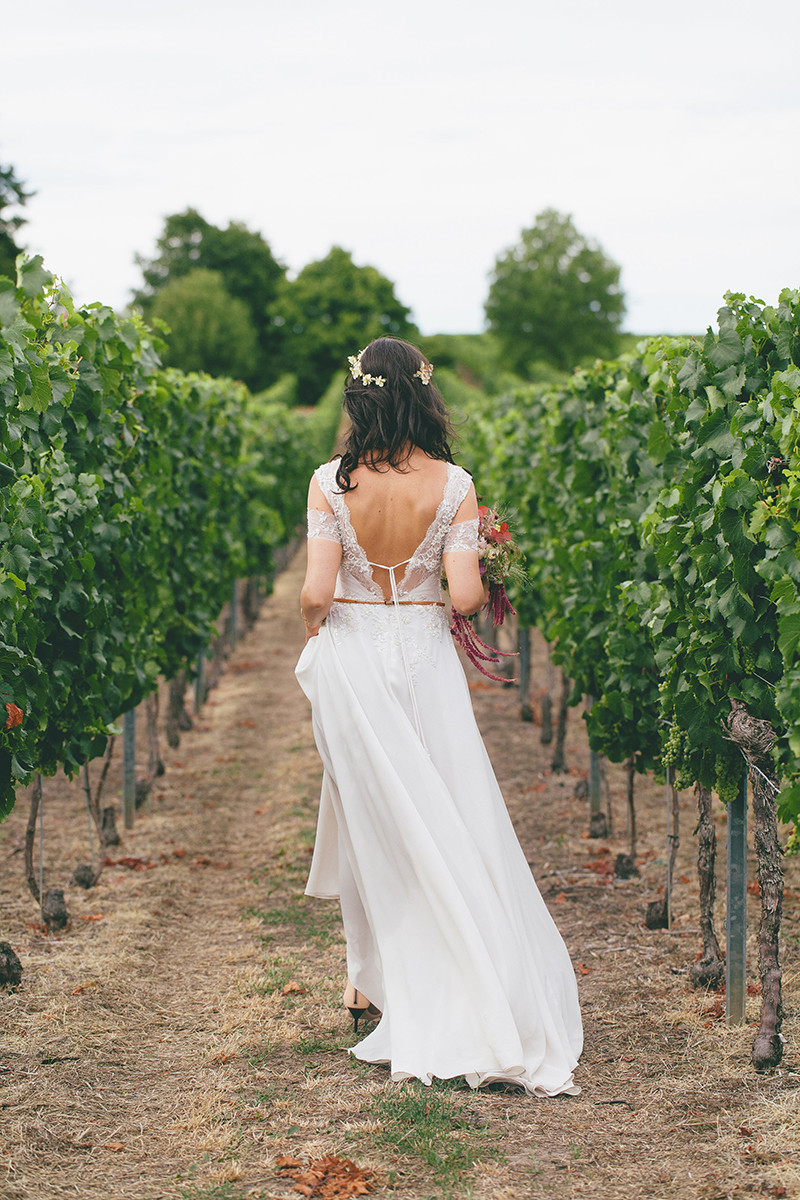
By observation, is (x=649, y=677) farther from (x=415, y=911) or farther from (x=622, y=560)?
(x=415, y=911)

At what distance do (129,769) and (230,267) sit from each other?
62.9 m

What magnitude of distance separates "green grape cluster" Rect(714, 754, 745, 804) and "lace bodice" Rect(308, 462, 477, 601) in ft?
4.02

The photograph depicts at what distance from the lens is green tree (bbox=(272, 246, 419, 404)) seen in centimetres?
6512

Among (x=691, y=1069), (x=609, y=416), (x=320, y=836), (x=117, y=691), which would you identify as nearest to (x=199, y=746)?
(x=117, y=691)

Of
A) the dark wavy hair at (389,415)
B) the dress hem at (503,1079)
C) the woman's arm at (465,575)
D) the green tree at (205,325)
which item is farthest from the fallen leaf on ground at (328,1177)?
the green tree at (205,325)

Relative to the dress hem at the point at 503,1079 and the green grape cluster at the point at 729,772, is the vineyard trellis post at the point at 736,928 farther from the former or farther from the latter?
the dress hem at the point at 503,1079

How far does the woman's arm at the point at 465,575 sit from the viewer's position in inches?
152

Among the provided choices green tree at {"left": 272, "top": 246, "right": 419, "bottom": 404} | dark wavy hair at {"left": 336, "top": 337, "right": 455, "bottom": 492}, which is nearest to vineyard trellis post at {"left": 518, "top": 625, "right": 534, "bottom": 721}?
dark wavy hair at {"left": 336, "top": 337, "right": 455, "bottom": 492}

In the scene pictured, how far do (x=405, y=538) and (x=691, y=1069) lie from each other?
198cm

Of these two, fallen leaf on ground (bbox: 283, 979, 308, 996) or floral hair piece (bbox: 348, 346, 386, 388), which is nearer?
floral hair piece (bbox: 348, 346, 386, 388)

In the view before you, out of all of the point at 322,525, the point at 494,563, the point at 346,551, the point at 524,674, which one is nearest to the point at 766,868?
the point at 494,563

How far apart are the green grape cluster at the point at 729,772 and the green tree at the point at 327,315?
6208 cm

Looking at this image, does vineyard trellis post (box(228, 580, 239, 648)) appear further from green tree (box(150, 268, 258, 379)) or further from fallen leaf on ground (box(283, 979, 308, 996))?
green tree (box(150, 268, 258, 379))

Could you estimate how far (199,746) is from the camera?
392 inches
